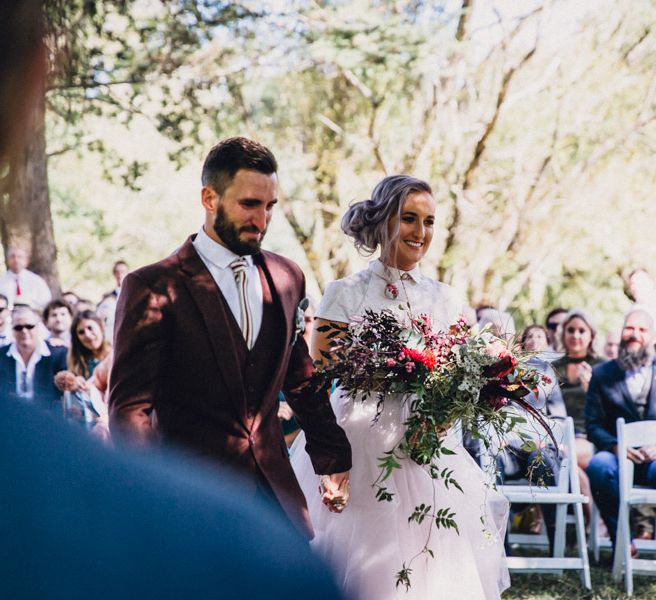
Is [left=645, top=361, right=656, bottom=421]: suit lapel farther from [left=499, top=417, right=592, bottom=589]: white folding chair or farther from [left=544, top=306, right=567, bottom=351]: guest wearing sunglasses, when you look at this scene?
[left=544, top=306, right=567, bottom=351]: guest wearing sunglasses

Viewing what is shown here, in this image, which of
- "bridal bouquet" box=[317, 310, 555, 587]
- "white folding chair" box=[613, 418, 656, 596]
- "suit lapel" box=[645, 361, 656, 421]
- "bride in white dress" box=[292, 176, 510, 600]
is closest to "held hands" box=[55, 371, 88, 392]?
"bride in white dress" box=[292, 176, 510, 600]

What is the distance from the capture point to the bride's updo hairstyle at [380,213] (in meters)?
5.14

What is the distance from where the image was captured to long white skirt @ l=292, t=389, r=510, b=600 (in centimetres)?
472

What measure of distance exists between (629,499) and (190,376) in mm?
4526

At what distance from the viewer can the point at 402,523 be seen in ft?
15.8

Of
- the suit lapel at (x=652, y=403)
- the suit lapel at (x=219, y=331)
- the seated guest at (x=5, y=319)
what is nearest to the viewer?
the suit lapel at (x=219, y=331)

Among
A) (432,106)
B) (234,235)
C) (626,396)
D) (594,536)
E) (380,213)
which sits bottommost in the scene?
(594,536)

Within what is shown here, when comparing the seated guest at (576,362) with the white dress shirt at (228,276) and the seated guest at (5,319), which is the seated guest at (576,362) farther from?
the white dress shirt at (228,276)

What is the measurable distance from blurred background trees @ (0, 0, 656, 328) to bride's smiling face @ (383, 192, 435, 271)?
1073 cm

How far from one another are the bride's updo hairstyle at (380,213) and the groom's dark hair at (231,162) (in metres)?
1.35

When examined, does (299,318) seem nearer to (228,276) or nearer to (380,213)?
(228,276)

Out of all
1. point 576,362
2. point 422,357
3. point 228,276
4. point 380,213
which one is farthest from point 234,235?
point 576,362

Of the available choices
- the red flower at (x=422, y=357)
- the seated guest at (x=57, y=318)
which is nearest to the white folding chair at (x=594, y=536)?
the red flower at (x=422, y=357)

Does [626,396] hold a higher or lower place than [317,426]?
lower
